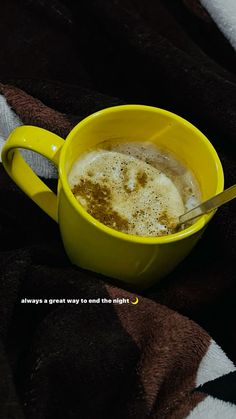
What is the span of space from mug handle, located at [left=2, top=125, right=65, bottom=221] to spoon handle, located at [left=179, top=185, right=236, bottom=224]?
5.4 inches

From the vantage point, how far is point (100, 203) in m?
0.60

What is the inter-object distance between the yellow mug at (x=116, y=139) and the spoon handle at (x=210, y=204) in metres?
0.01

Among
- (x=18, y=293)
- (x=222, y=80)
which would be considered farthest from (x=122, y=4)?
(x=18, y=293)

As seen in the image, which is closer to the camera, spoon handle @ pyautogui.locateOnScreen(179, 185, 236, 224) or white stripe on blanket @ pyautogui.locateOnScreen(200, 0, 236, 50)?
spoon handle @ pyautogui.locateOnScreen(179, 185, 236, 224)

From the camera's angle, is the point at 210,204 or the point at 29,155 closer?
the point at 210,204

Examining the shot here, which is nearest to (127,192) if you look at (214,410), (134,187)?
(134,187)

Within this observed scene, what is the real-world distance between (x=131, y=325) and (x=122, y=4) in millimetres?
433

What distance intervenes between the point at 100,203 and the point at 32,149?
0.09 m

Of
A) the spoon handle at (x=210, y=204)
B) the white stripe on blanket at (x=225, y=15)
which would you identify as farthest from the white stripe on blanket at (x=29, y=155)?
the white stripe on blanket at (x=225, y=15)

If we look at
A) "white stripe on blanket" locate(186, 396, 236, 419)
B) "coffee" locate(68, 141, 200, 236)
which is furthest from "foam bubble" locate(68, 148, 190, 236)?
"white stripe on blanket" locate(186, 396, 236, 419)

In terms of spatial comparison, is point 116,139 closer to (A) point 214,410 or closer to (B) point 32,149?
(B) point 32,149

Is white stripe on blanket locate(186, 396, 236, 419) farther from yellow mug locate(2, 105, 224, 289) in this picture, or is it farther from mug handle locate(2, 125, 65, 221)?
mug handle locate(2, 125, 65, 221)

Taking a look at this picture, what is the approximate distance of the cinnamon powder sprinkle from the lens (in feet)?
1.93

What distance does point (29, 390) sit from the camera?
541mm
